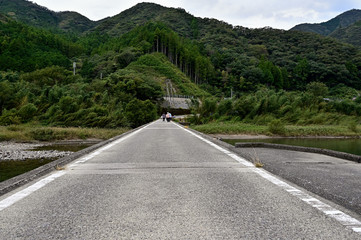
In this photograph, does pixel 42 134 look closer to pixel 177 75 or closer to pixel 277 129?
pixel 277 129

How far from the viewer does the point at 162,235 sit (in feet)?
7.98

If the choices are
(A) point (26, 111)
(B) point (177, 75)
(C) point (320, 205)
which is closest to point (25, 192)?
(C) point (320, 205)

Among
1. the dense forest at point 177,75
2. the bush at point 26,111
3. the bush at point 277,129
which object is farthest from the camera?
the dense forest at point 177,75

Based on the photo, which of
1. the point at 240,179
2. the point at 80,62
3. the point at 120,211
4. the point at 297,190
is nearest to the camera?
the point at 120,211

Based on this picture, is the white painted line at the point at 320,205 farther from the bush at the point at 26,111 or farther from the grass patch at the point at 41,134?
the bush at the point at 26,111

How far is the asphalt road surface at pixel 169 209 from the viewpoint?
98.2 inches

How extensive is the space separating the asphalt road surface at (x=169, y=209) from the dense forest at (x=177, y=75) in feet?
80.6

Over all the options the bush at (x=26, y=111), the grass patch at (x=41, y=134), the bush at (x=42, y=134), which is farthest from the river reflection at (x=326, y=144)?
the bush at (x=26, y=111)

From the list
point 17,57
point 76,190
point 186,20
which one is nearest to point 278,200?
point 76,190

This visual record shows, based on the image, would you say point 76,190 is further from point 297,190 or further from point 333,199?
point 333,199

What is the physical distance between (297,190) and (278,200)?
655mm

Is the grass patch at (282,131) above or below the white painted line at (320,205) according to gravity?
below

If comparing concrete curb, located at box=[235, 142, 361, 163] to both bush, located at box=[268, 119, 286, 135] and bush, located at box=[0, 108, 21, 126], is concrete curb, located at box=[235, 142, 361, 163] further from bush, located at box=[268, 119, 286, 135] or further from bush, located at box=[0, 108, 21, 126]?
bush, located at box=[0, 108, 21, 126]

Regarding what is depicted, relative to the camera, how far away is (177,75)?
9038 cm
